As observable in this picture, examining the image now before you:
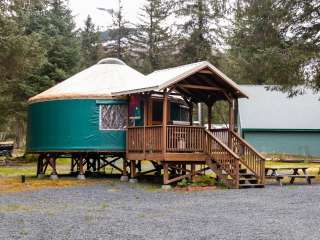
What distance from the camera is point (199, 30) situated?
3647 centimetres

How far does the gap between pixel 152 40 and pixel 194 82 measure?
1251 inches

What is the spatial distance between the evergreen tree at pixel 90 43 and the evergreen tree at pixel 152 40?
4.70 metres

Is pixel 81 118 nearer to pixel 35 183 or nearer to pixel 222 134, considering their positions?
pixel 35 183

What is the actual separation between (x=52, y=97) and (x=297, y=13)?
331 inches

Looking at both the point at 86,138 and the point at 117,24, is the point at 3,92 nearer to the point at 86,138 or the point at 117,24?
the point at 86,138

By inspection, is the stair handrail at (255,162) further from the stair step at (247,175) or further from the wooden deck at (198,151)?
the stair step at (247,175)

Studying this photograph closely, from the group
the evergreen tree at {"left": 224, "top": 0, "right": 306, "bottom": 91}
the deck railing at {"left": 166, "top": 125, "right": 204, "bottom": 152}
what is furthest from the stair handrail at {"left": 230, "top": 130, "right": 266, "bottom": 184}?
the evergreen tree at {"left": 224, "top": 0, "right": 306, "bottom": 91}

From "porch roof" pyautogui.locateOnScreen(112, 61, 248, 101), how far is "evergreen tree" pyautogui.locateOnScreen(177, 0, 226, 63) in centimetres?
1991

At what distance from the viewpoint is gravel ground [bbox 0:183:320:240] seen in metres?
7.49

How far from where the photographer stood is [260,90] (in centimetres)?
3503

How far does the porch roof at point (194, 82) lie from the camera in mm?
14402

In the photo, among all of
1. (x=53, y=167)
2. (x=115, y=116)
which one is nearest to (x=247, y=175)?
(x=115, y=116)

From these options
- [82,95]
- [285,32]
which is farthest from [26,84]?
[285,32]

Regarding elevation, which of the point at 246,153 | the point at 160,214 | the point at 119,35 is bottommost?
the point at 160,214
